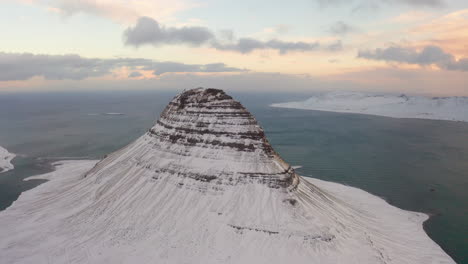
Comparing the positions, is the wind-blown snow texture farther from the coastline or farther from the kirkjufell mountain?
the kirkjufell mountain

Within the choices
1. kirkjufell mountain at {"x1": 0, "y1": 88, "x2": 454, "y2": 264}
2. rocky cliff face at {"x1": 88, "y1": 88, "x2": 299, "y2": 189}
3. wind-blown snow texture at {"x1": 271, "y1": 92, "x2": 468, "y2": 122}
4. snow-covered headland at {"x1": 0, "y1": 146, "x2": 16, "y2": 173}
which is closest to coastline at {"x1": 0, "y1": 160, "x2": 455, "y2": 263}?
kirkjufell mountain at {"x1": 0, "y1": 88, "x2": 454, "y2": 264}

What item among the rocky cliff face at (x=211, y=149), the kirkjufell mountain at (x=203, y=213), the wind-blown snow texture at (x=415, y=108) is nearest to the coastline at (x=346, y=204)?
the kirkjufell mountain at (x=203, y=213)

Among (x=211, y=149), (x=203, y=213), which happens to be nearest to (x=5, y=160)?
(x=211, y=149)

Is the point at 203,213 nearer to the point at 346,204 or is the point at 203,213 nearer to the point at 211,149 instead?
the point at 211,149

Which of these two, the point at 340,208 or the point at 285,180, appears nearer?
the point at 285,180

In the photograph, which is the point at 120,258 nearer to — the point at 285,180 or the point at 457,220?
the point at 285,180

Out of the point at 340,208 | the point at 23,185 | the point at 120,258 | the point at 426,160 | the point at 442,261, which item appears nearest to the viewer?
the point at 120,258

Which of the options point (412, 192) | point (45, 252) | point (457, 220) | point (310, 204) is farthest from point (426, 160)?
point (45, 252)

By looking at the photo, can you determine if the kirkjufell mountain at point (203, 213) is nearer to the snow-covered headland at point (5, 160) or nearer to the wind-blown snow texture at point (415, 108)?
the snow-covered headland at point (5, 160)
